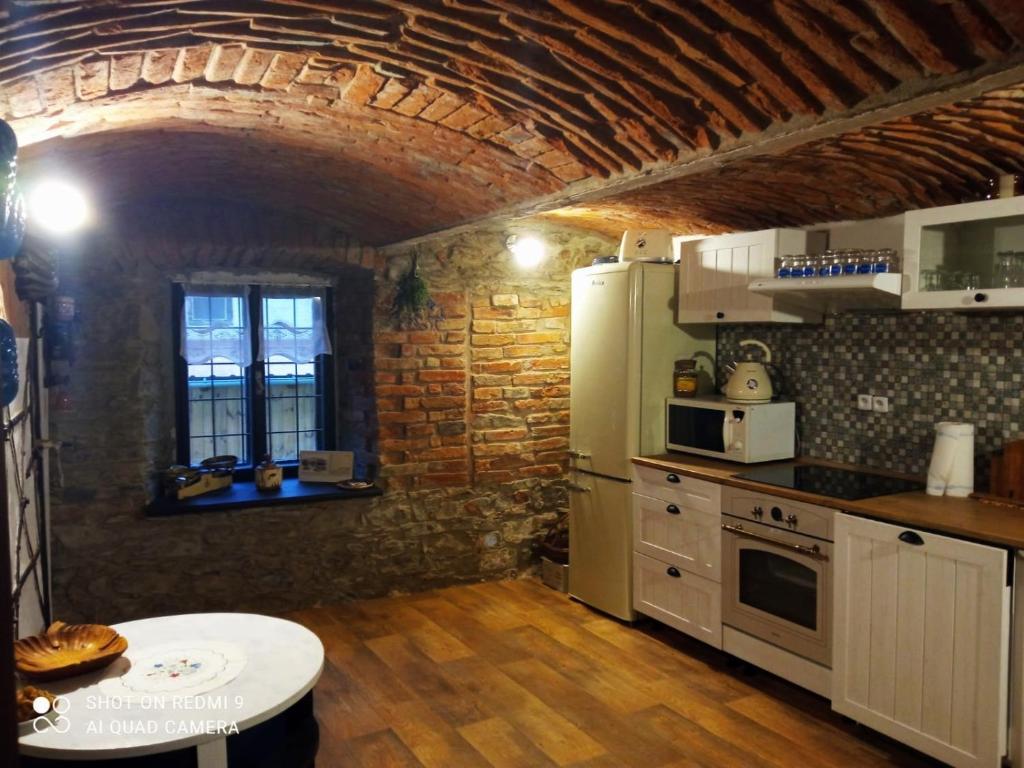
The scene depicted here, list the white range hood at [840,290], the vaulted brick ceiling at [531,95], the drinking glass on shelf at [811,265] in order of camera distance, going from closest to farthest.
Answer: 1. the vaulted brick ceiling at [531,95]
2. the white range hood at [840,290]
3. the drinking glass on shelf at [811,265]

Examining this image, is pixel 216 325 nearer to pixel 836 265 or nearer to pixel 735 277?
pixel 735 277

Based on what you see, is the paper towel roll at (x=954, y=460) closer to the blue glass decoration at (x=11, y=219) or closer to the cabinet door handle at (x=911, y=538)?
the cabinet door handle at (x=911, y=538)

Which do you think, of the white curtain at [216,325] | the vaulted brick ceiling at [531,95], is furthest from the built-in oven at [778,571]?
the white curtain at [216,325]

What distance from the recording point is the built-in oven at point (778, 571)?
3.26 meters

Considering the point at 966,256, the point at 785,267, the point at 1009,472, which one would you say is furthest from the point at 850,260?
the point at 1009,472

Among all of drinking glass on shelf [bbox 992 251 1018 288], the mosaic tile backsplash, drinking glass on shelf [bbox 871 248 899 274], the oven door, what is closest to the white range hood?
drinking glass on shelf [bbox 871 248 899 274]

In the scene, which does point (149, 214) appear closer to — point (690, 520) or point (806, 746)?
point (690, 520)

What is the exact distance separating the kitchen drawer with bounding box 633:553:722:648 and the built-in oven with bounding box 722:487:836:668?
0.29 feet

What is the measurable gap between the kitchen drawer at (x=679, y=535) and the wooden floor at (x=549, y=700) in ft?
1.48

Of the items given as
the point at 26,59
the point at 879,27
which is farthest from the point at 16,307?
the point at 879,27

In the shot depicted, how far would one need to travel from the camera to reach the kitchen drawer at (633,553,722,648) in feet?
12.5

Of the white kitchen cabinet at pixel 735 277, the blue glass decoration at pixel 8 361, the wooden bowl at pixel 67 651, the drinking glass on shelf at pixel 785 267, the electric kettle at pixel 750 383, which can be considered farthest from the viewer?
the electric kettle at pixel 750 383

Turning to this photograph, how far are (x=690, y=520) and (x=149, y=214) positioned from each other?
3.25m

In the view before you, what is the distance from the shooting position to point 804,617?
3.36m
